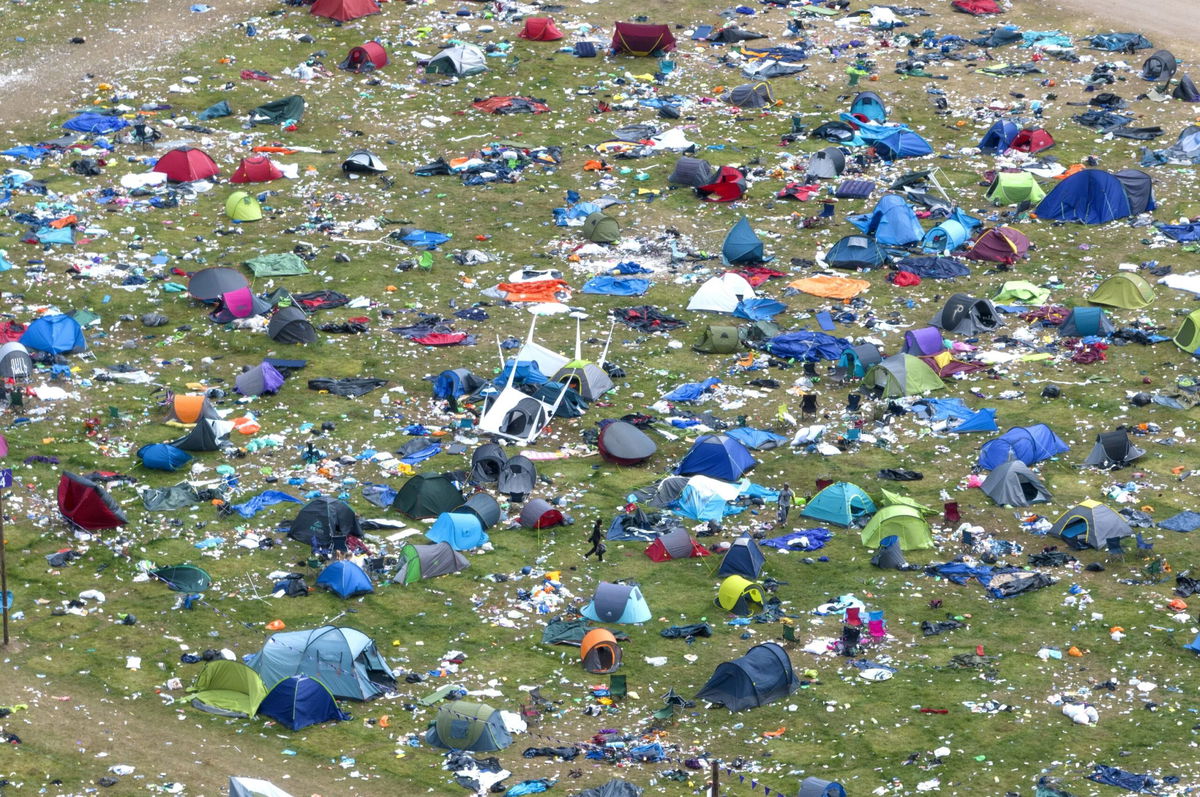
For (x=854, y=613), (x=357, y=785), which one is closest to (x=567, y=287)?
(x=854, y=613)

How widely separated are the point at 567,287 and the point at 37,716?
17.3 m

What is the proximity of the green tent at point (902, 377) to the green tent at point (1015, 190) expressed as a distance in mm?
8747

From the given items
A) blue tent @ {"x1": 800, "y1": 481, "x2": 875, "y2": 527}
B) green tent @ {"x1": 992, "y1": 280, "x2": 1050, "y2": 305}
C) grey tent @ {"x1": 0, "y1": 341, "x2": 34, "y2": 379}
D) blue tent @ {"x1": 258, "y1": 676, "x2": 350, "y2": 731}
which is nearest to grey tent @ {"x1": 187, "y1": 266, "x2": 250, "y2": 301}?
grey tent @ {"x1": 0, "y1": 341, "x2": 34, "y2": 379}

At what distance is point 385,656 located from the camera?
25.8m

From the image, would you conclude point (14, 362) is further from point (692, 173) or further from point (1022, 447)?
point (1022, 447)

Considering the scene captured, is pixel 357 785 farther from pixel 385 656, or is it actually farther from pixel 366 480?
pixel 366 480

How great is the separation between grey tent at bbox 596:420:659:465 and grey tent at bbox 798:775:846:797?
10.1m

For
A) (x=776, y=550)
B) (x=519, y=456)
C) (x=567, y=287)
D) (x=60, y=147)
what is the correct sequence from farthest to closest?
1. (x=60, y=147)
2. (x=567, y=287)
3. (x=519, y=456)
4. (x=776, y=550)

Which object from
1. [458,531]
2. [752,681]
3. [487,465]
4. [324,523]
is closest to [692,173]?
[487,465]

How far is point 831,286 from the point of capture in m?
37.5

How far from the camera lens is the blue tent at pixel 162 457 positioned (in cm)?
3019

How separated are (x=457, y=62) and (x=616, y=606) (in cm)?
2381

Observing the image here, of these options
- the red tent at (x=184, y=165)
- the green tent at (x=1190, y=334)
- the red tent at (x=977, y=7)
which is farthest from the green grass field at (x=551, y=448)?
the red tent at (x=184, y=165)

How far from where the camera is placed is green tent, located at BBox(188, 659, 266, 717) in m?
24.1
